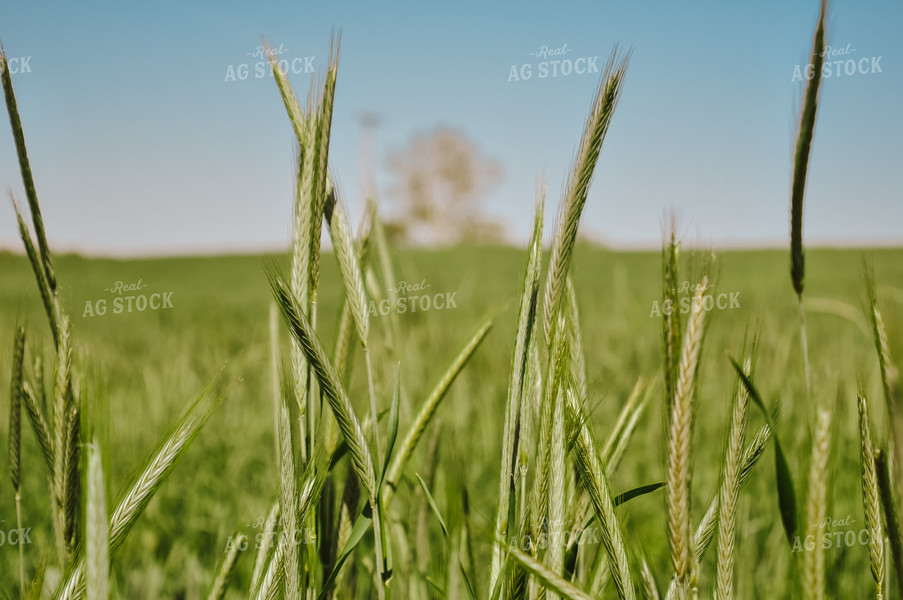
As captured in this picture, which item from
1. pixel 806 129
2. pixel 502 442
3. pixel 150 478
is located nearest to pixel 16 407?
pixel 150 478

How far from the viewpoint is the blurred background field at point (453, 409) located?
779mm

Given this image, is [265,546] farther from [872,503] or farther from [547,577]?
[872,503]

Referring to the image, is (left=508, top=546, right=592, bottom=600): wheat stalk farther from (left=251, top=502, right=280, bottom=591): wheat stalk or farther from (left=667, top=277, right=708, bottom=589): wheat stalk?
(left=251, top=502, right=280, bottom=591): wheat stalk

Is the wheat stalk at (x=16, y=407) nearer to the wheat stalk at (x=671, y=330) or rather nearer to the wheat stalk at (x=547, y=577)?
the wheat stalk at (x=547, y=577)

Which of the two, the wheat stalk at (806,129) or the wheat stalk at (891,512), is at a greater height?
the wheat stalk at (806,129)

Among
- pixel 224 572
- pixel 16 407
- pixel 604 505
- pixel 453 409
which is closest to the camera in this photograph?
pixel 604 505

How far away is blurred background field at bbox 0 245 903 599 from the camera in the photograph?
0.78 metres

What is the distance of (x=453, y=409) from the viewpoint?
1.98 m

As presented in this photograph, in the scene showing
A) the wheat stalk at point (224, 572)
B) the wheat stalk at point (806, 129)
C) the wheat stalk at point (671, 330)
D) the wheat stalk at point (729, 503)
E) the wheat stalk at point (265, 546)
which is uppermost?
the wheat stalk at point (806, 129)

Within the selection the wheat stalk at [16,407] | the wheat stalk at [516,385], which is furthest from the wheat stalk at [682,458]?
the wheat stalk at [16,407]

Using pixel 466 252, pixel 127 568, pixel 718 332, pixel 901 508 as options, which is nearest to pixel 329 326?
pixel 718 332

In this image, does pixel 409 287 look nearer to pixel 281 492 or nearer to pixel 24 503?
pixel 281 492

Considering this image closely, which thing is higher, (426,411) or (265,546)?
(426,411)

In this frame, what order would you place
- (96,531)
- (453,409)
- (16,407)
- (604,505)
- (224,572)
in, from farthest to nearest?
1. (453,409)
2. (16,407)
3. (224,572)
4. (604,505)
5. (96,531)
